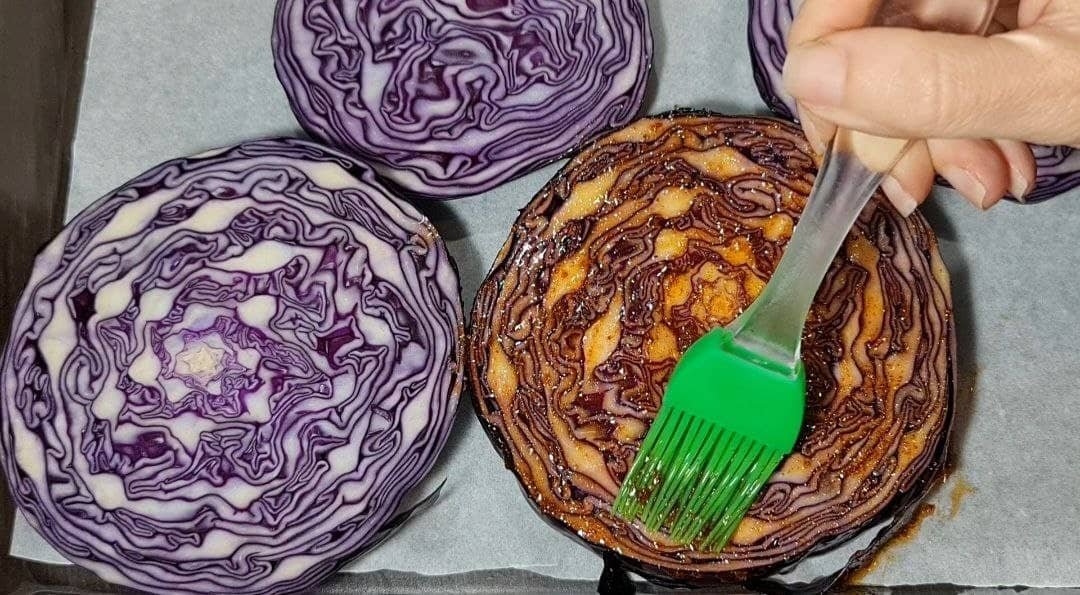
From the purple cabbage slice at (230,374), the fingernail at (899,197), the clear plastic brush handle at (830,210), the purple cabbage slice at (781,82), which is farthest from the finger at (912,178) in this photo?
the purple cabbage slice at (230,374)

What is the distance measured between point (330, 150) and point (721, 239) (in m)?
0.79

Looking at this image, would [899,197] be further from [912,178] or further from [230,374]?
[230,374]

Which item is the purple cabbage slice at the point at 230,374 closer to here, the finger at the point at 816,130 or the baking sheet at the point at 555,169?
the baking sheet at the point at 555,169

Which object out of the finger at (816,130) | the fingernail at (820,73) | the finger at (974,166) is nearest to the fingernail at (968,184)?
the finger at (974,166)

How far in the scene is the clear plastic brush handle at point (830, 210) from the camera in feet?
4.29

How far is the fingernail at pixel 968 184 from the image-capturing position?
1.64 meters

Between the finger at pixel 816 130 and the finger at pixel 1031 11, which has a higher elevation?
the finger at pixel 1031 11

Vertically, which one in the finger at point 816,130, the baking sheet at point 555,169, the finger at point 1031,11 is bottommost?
the baking sheet at point 555,169

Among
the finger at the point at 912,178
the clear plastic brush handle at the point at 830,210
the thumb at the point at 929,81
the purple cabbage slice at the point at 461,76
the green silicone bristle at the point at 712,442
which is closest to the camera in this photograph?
the thumb at the point at 929,81

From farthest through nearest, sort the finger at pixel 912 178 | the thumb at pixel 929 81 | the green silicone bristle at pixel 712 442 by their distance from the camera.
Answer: the finger at pixel 912 178, the green silicone bristle at pixel 712 442, the thumb at pixel 929 81

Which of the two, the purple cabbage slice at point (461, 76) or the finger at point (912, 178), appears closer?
the finger at point (912, 178)

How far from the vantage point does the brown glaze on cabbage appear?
65.0 inches

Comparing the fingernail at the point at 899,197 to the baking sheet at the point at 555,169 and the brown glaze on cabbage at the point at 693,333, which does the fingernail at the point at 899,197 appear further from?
the baking sheet at the point at 555,169

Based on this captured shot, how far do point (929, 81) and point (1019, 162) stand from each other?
2.43 feet
